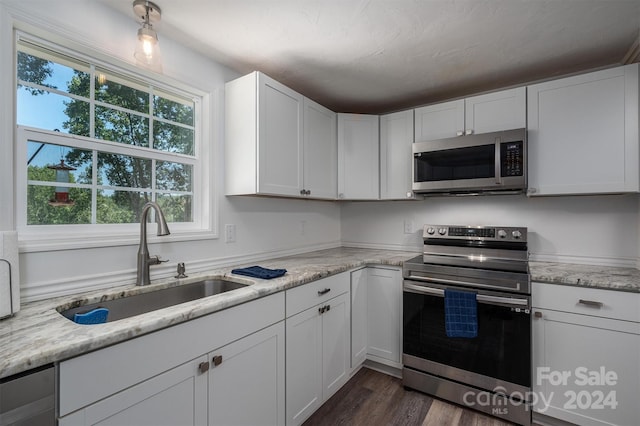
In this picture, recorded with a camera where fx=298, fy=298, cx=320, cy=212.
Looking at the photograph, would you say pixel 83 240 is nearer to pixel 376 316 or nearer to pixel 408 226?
pixel 376 316

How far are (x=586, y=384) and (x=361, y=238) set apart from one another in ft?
6.48

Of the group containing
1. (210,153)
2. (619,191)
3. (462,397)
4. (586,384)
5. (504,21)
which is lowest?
(462,397)

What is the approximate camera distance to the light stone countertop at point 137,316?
832 millimetres

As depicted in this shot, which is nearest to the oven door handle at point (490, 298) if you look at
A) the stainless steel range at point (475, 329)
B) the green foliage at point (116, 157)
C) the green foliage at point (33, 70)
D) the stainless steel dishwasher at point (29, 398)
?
the stainless steel range at point (475, 329)

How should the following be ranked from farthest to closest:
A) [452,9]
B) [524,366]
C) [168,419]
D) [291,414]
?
[524,366], [291,414], [452,9], [168,419]

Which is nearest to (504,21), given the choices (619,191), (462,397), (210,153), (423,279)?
(619,191)

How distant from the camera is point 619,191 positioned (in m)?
1.84

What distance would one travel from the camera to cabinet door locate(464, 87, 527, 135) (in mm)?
2127

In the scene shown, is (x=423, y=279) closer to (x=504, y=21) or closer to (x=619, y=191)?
(x=619, y=191)

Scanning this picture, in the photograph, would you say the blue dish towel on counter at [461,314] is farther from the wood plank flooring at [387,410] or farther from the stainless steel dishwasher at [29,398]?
the stainless steel dishwasher at [29,398]

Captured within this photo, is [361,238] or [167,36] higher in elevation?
[167,36]

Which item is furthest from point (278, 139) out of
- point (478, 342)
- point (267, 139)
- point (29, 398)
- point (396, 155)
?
point (478, 342)

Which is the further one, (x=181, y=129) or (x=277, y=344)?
(x=181, y=129)

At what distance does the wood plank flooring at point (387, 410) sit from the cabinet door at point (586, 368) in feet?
1.25
